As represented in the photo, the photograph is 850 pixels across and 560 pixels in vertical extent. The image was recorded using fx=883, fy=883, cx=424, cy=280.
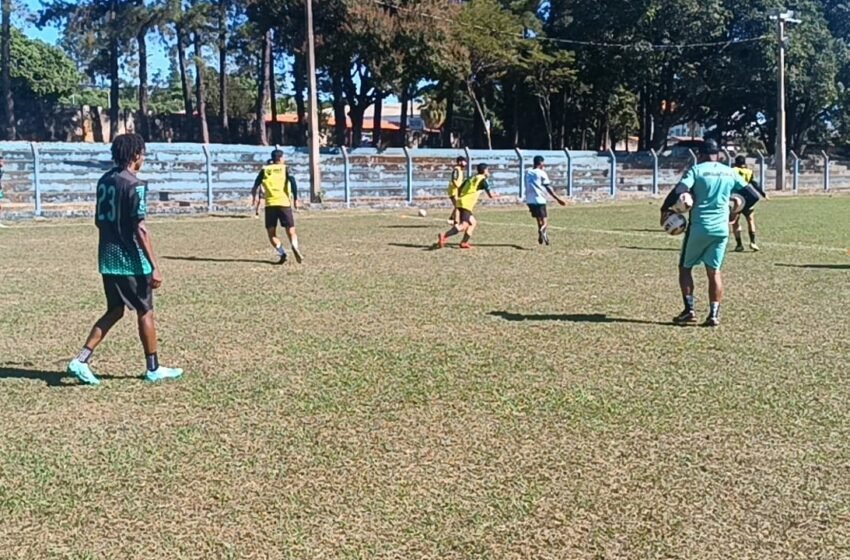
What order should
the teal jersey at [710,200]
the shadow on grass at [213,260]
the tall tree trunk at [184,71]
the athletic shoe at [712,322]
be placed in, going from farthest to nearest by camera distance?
1. the tall tree trunk at [184,71]
2. the shadow on grass at [213,260]
3. the athletic shoe at [712,322]
4. the teal jersey at [710,200]

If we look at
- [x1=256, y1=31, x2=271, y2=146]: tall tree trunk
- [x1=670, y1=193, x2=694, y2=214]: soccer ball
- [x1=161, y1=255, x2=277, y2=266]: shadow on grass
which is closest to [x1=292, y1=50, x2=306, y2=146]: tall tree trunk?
[x1=256, y1=31, x2=271, y2=146]: tall tree trunk

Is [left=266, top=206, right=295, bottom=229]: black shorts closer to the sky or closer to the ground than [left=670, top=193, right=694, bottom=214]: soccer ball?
closer to the ground

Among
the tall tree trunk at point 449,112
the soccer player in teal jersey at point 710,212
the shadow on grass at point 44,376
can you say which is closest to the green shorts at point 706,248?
the soccer player in teal jersey at point 710,212

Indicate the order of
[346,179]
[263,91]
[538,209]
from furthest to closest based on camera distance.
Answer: [263,91] < [346,179] < [538,209]

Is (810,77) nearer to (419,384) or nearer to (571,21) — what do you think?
(571,21)

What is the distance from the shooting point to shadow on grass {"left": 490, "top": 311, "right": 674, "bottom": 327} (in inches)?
342

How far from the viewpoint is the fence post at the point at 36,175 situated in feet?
82.0

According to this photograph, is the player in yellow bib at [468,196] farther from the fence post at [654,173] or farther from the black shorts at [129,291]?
the fence post at [654,173]

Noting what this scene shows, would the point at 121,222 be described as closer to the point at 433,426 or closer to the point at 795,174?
the point at 433,426

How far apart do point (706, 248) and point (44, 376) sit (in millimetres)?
5828

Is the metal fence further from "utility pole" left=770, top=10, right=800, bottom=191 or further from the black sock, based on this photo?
the black sock

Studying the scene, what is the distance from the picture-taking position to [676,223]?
8375mm

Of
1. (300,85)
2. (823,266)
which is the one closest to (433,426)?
(823,266)

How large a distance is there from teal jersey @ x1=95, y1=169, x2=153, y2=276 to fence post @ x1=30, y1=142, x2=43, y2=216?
66.9 feet
